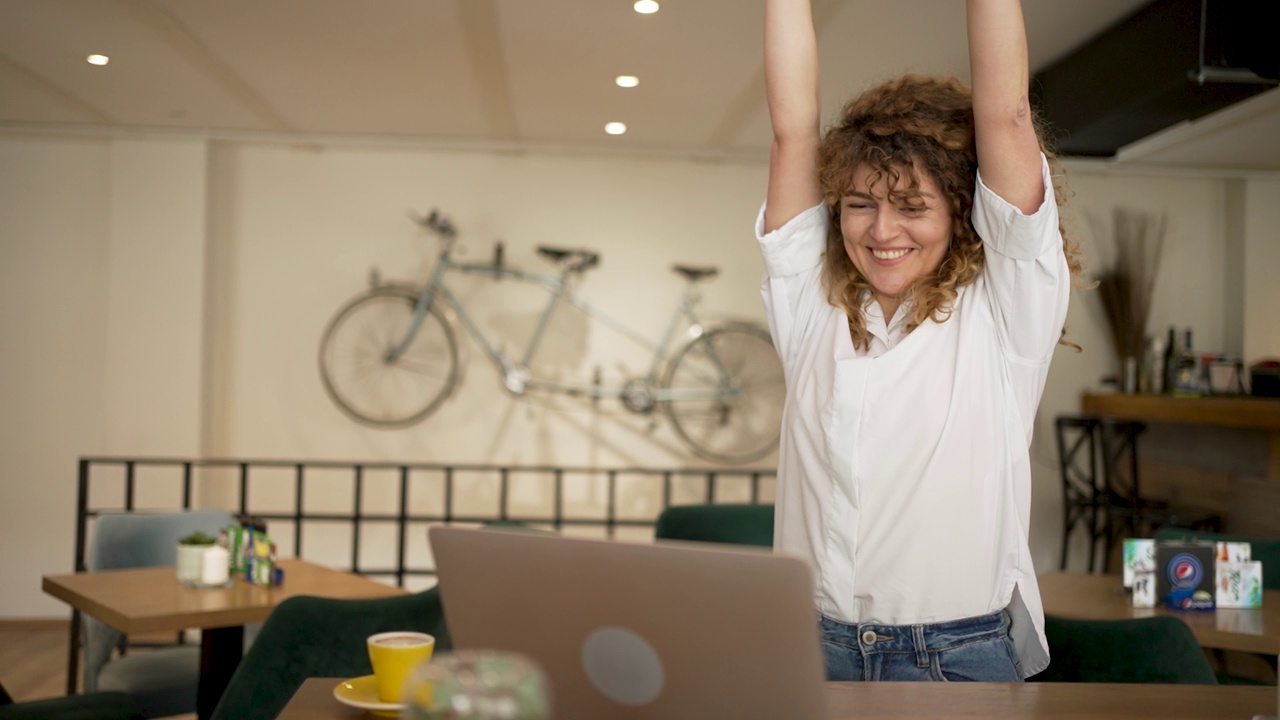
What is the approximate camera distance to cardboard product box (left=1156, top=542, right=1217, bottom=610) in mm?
2510

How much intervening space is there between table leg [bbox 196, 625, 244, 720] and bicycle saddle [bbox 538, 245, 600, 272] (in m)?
3.63

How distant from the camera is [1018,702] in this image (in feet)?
3.22

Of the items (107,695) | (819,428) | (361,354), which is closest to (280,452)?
(361,354)

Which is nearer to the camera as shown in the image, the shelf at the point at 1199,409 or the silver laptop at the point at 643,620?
the silver laptop at the point at 643,620

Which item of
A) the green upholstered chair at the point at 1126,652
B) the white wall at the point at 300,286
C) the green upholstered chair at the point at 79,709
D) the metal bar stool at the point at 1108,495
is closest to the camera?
the green upholstered chair at the point at 1126,652

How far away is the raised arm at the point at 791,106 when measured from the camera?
1241mm

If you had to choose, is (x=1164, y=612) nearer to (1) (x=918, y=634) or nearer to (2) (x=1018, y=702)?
(1) (x=918, y=634)

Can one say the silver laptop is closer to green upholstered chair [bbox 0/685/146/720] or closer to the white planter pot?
green upholstered chair [bbox 0/685/146/720]

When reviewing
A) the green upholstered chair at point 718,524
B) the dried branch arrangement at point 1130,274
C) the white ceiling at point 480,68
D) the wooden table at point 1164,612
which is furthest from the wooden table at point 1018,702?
the dried branch arrangement at point 1130,274

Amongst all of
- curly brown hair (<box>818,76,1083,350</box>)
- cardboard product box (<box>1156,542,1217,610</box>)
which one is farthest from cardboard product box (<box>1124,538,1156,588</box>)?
curly brown hair (<box>818,76,1083,350</box>)

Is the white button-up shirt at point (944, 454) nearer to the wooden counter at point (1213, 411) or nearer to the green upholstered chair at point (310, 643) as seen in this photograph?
the green upholstered chair at point (310, 643)

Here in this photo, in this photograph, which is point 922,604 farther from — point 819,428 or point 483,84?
point 483,84

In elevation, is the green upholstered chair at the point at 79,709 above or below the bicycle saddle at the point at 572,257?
below

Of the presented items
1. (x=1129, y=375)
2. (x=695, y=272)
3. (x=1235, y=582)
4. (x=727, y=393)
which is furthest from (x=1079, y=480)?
(x=1235, y=582)
